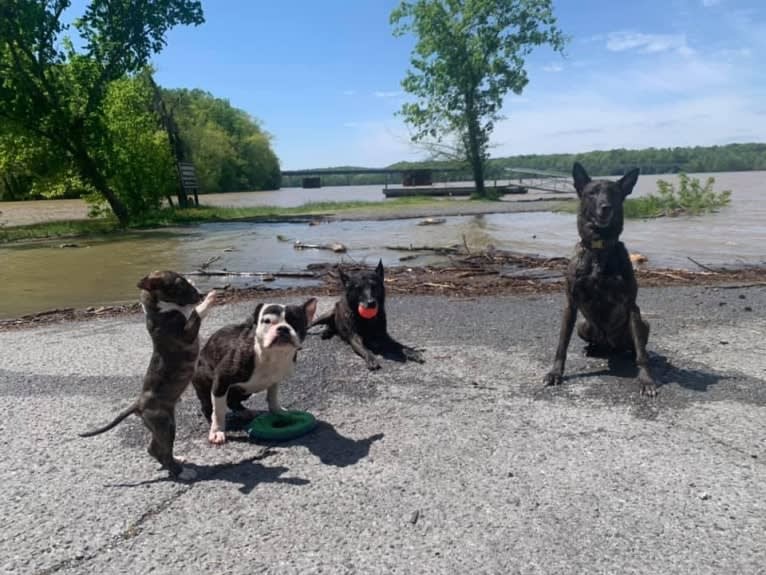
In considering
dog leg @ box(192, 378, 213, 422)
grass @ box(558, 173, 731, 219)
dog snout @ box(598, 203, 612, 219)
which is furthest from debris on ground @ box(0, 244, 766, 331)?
grass @ box(558, 173, 731, 219)

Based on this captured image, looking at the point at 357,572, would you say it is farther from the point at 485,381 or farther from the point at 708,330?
the point at 708,330

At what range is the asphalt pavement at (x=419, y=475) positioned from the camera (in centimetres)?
333

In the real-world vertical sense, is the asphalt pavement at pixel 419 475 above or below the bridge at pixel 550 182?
below

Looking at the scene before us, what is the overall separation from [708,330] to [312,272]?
8.99 metres

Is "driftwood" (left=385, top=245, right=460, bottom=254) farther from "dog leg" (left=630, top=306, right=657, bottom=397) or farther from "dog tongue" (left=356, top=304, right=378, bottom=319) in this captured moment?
"dog leg" (left=630, top=306, right=657, bottom=397)

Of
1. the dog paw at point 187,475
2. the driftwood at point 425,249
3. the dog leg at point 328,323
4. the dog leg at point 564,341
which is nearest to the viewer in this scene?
the dog paw at point 187,475

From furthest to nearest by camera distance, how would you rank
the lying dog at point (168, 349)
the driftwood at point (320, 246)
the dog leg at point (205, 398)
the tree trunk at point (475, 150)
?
the tree trunk at point (475, 150) → the driftwood at point (320, 246) → the dog leg at point (205, 398) → the lying dog at point (168, 349)

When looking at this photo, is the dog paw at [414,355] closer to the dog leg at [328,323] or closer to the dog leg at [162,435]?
the dog leg at [328,323]

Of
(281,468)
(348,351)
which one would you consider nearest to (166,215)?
(348,351)

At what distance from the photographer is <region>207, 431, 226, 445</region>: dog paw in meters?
4.83

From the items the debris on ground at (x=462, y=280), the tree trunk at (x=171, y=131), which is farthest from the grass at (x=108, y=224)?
the debris on ground at (x=462, y=280)

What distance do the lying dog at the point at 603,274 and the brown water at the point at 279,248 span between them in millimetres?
8206

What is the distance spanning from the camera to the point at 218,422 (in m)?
4.89

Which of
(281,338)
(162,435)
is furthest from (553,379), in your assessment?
(162,435)
